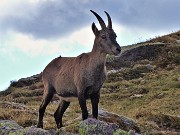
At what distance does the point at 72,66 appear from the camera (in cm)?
1431

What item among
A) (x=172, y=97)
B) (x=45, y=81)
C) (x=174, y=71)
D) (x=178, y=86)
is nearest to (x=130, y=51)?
(x=174, y=71)

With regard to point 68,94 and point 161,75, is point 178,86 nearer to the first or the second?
point 161,75

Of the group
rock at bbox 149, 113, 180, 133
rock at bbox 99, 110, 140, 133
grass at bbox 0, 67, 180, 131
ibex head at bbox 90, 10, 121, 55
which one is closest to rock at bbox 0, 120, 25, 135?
ibex head at bbox 90, 10, 121, 55

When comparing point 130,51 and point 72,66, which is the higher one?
point 130,51

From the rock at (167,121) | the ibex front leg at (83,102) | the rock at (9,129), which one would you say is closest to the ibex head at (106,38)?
the ibex front leg at (83,102)

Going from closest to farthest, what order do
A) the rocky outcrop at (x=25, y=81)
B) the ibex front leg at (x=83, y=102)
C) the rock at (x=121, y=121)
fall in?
the ibex front leg at (x=83, y=102)
the rock at (x=121, y=121)
the rocky outcrop at (x=25, y=81)

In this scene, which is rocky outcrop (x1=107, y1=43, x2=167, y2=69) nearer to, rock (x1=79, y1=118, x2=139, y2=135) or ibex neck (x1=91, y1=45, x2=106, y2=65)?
ibex neck (x1=91, y1=45, x2=106, y2=65)

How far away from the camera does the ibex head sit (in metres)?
13.3

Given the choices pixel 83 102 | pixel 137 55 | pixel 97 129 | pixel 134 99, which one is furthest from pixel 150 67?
pixel 97 129

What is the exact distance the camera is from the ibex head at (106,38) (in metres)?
13.3

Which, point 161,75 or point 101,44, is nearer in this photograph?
point 101,44

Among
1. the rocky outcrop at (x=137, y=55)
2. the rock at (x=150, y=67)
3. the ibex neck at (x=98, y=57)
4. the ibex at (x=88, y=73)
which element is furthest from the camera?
the rocky outcrop at (x=137, y=55)

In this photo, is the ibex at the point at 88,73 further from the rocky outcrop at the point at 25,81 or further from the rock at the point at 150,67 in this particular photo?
the rocky outcrop at the point at 25,81

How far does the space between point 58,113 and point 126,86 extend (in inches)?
783
